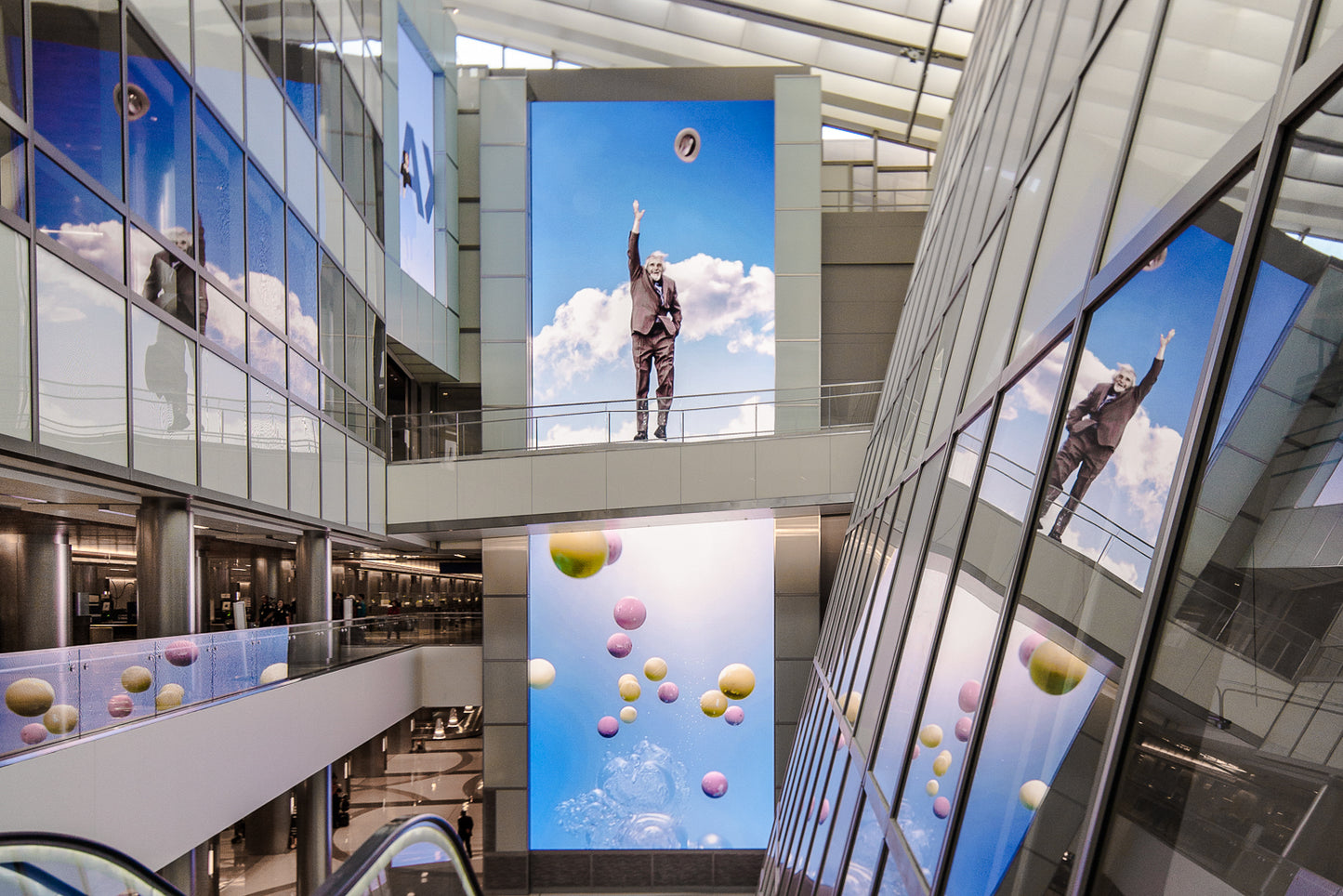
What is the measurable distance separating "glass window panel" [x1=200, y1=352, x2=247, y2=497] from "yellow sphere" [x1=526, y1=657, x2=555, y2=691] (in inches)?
397

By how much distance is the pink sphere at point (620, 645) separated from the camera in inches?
889

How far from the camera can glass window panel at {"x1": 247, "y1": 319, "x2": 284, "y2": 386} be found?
48.9ft

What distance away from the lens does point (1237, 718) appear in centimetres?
169

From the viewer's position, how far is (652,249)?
2483 centimetres

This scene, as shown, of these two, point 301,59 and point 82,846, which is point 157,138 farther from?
point 82,846

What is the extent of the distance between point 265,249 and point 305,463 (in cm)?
375

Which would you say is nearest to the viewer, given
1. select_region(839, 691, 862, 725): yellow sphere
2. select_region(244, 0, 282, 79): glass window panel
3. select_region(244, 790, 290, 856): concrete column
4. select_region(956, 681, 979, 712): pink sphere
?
select_region(956, 681, 979, 712): pink sphere

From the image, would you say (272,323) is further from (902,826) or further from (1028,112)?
(902,826)

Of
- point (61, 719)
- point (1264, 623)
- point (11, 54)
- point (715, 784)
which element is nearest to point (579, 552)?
point (715, 784)

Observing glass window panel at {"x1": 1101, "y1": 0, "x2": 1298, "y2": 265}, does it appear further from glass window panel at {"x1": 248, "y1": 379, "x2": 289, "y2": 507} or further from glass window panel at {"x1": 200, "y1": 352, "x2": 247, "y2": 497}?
glass window panel at {"x1": 248, "y1": 379, "x2": 289, "y2": 507}

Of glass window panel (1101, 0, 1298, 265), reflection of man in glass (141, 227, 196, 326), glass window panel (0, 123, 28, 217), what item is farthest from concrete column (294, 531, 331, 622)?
glass window panel (1101, 0, 1298, 265)

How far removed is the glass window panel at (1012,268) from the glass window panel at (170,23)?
11.1 metres

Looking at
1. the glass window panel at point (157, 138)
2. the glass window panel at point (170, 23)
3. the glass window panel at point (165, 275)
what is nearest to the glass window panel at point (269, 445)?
the glass window panel at point (165, 275)

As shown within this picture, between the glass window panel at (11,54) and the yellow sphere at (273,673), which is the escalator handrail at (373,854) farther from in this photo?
the yellow sphere at (273,673)
